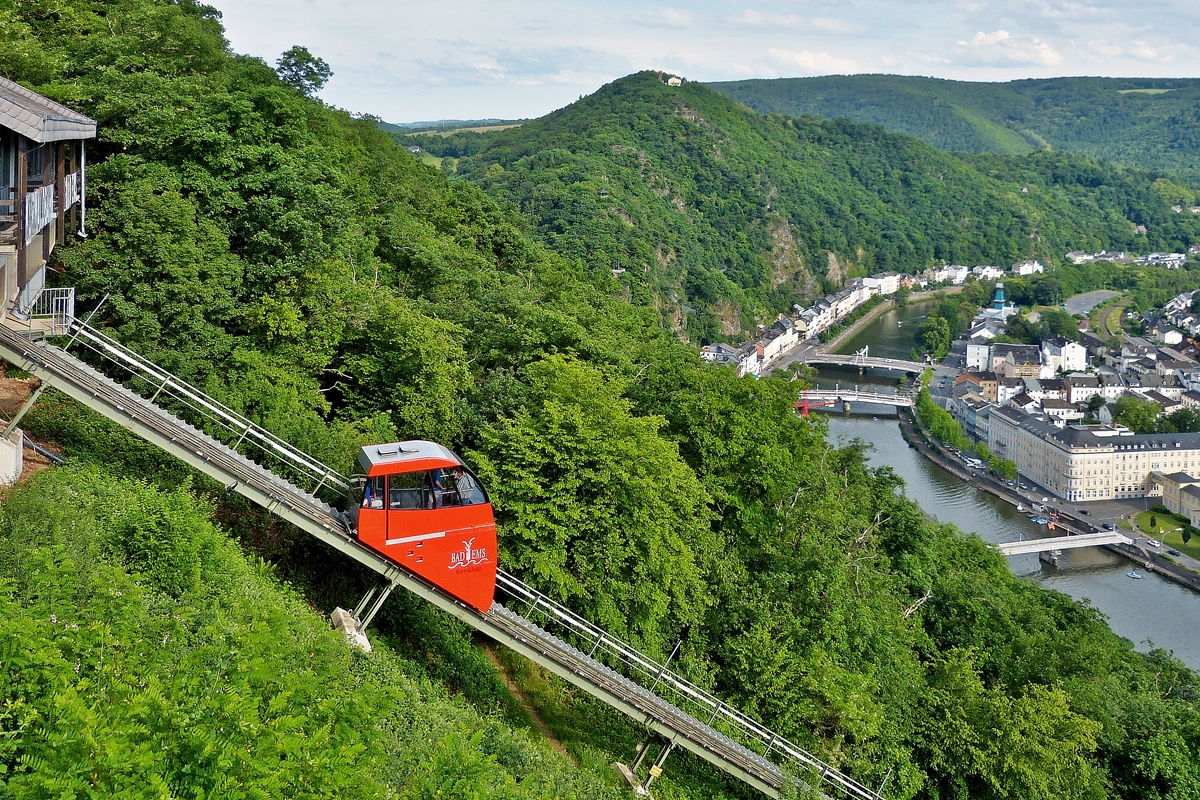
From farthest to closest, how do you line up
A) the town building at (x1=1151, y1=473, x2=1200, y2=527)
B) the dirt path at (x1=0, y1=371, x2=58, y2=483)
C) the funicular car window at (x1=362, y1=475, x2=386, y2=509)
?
1. the town building at (x1=1151, y1=473, x2=1200, y2=527)
2. the dirt path at (x1=0, y1=371, x2=58, y2=483)
3. the funicular car window at (x1=362, y1=475, x2=386, y2=509)

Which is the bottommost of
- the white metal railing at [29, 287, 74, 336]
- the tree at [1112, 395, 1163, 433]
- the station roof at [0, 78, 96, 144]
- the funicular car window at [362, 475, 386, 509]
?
the tree at [1112, 395, 1163, 433]

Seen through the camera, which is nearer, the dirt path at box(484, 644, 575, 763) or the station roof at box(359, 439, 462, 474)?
the station roof at box(359, 439, 462, 474)


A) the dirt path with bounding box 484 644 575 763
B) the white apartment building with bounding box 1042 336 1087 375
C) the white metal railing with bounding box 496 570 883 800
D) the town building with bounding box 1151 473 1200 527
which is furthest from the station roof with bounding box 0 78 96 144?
the white apartment building with bounding box 1042 336 1087 375

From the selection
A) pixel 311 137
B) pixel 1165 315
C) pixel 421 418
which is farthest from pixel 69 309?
pixel 1165 315

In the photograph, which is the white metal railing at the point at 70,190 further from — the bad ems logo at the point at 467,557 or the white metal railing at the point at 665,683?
the white metal railing at the point at 665,683

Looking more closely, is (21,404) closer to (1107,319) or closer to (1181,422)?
(1181,422)

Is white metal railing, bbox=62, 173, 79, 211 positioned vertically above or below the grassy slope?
above

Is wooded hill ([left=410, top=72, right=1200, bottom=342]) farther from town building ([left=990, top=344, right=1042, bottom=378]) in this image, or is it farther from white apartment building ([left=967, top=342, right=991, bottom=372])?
town building ([left=990, top=344, right=1042, bottom=378])
